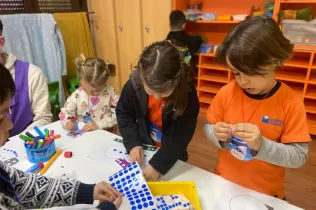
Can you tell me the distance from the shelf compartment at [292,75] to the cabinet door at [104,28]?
6.24ft

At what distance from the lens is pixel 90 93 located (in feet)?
4.83

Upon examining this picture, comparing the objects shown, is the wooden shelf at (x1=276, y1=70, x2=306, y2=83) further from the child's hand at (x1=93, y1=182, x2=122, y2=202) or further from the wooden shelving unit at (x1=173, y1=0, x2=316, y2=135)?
the child's hand at (x1=93, y1=182, x2=122, y2=202)

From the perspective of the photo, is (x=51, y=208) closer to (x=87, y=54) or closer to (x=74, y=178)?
(x=74, y=178)

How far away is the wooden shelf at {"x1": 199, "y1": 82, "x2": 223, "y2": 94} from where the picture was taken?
111 inches

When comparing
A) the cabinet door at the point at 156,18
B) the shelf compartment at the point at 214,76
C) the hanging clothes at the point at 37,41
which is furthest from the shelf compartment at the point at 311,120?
the hanging clothes at the point at 37,41

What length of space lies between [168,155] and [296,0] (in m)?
2.00

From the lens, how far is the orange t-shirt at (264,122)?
2.59ft

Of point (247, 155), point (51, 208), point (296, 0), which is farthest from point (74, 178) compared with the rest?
point (296, 0)

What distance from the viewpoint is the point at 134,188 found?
2.43 feet

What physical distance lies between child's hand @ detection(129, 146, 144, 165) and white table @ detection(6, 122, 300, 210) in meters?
0.06

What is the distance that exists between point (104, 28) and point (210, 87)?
1563 mm

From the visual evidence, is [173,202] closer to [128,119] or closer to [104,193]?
[104,193]

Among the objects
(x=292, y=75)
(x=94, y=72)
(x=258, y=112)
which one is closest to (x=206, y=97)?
(x=292, y=75)

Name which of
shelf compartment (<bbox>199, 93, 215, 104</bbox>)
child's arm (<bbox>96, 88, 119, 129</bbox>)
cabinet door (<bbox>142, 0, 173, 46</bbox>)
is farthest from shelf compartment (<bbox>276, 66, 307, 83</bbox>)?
child's arm (<bbox>96, 88, 119, 129</bbox>)
